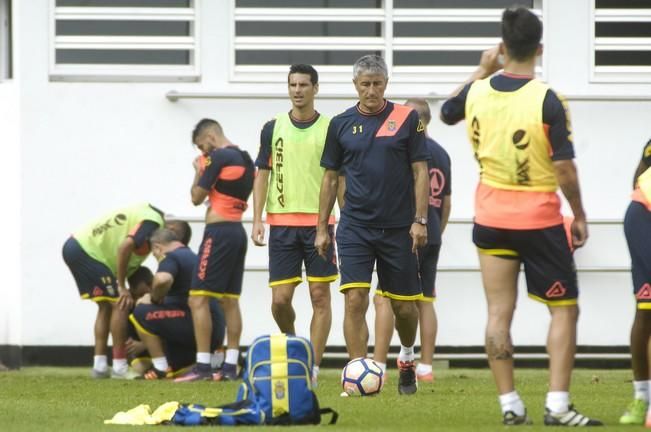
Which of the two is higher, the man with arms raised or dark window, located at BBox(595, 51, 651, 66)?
dark window, located at BBox(595, 51, 651, 66)

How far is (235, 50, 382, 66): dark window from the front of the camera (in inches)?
619

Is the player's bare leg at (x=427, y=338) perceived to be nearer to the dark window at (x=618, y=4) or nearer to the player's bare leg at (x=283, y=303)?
the player's bare leg at (x=283, y=303)

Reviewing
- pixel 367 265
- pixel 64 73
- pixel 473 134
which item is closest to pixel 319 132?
pixel 367 265

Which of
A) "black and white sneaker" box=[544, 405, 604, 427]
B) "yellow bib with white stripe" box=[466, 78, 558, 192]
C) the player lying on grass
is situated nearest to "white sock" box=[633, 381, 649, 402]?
"black and white sneaker" box=[544, 405, 604, 427]

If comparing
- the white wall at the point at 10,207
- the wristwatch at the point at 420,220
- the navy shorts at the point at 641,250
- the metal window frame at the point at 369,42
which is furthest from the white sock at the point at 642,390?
the white wall at the point at 10,207

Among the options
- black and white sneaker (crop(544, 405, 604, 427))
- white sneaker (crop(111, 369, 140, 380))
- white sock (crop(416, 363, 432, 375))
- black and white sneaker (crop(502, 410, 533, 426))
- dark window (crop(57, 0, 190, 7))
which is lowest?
white sneaker (crop(111, 369, 140, 380))

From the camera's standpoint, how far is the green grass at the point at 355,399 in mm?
8430

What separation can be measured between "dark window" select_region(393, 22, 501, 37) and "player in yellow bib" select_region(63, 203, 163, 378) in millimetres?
3463

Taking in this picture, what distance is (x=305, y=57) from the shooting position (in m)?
15.8

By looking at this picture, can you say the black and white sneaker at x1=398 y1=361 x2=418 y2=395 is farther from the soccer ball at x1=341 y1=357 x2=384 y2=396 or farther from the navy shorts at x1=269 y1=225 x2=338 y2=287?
the navy shorts at x1=269 y1=225 x2=338 y2=287

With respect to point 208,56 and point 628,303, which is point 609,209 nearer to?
point 628,303

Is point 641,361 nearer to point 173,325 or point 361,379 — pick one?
point 361,379

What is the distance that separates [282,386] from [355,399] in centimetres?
200

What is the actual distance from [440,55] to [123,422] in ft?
27.3
